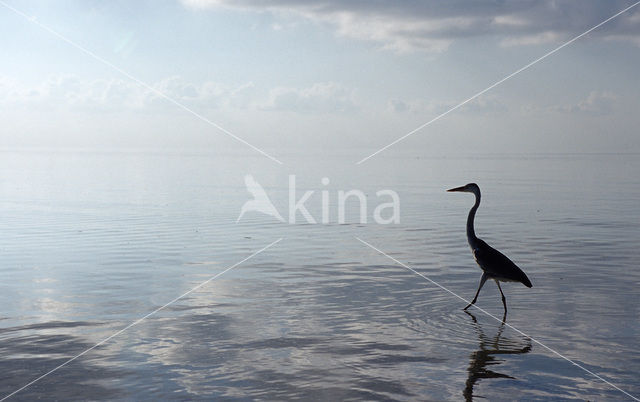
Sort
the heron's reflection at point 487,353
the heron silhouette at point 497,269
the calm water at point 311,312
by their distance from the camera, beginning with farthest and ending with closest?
the heron silhouette at point 497,269 < the heron's reflection at point 487,353 < the calm water at point 311,312

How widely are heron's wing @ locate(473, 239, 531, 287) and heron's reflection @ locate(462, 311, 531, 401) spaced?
6.01 ft

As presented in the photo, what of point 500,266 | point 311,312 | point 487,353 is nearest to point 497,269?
point 500,266

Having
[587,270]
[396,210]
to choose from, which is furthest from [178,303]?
[396,210]

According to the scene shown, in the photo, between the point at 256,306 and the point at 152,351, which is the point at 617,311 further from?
the point at 152,351

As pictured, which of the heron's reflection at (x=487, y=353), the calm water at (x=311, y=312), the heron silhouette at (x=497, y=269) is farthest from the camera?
the heron silhouette at (x=497, y=269)

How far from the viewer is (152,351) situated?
35.2 ft

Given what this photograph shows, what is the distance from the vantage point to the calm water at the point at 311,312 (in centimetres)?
945

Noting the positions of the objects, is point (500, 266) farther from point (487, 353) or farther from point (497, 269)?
point (487, 353)

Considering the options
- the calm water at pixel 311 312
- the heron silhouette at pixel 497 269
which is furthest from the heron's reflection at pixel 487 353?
the heron silhouette at pixel 497 269

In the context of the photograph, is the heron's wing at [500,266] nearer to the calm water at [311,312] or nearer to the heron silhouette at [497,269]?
the heron silhouette at [497,269]

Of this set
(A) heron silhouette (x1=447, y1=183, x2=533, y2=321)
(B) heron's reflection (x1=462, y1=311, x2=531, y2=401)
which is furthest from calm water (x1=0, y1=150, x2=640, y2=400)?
(A) heron silhouette (x1=447, y1=183, x2=533, y2=321)

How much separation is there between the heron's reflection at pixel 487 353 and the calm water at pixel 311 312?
40mm

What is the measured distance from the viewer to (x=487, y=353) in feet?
35.5

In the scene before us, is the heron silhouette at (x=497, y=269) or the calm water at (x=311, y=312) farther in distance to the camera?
the heron silhouette at (x=497, y=269)
